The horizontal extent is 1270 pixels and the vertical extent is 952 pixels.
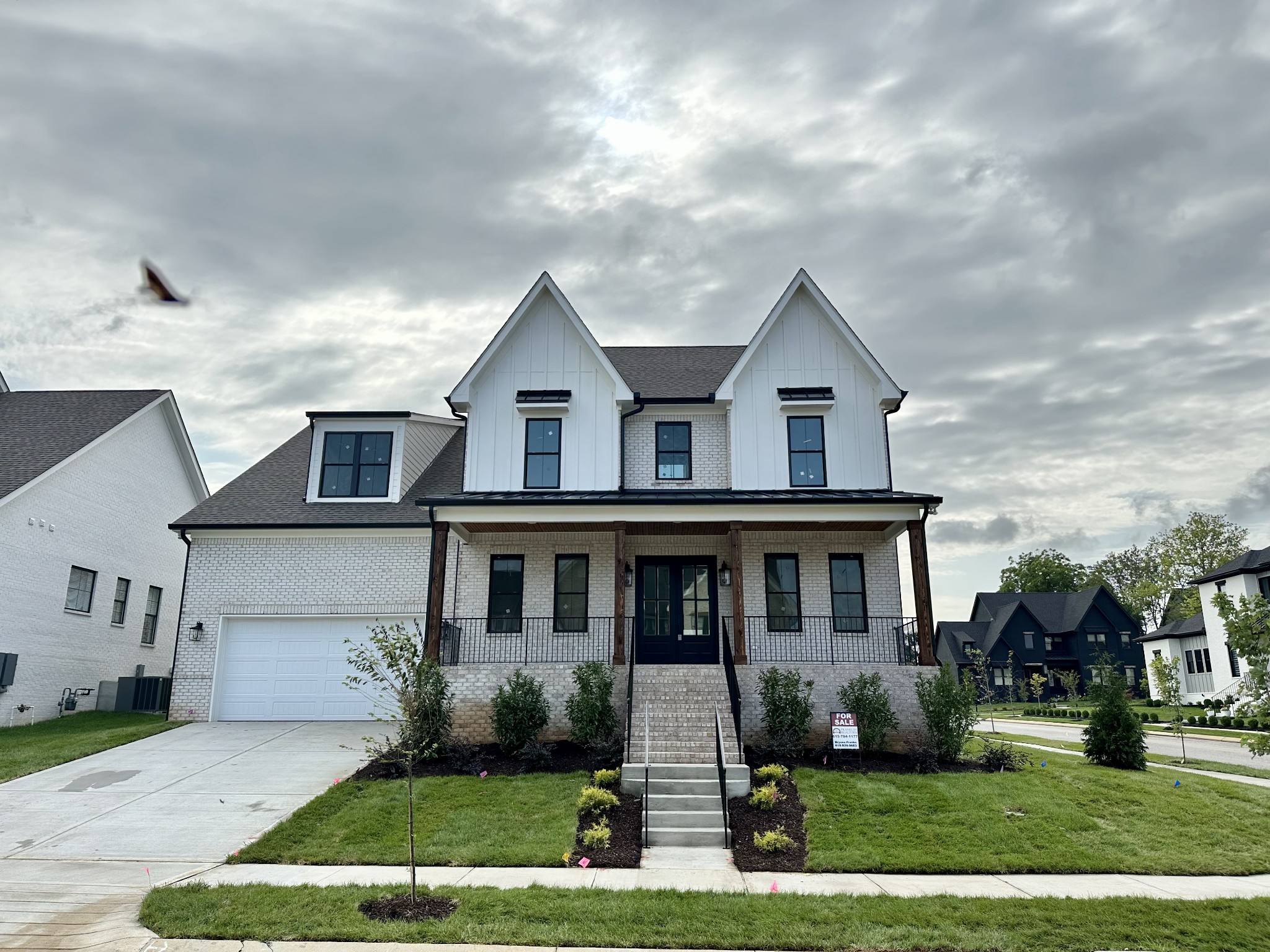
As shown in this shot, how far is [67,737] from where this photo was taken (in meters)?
17.1

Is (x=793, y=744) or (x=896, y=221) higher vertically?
(x=896, y=221)

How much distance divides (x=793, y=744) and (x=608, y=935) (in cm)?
769

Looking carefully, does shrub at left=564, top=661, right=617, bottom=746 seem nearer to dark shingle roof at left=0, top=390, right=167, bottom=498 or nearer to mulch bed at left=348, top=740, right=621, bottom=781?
mulch bed at left=348, top=740, right=621, bottom=781

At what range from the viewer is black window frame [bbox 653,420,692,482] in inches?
762

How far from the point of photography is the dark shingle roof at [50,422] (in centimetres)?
2014

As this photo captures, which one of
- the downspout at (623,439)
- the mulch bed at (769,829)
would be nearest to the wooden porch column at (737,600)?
the mulch bed at (769,829)

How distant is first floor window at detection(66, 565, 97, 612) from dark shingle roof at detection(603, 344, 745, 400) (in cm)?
1497

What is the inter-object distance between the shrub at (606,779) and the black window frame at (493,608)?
5.57 m

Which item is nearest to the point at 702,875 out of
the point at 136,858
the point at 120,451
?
the point at 136,858

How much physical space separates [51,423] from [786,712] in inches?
822

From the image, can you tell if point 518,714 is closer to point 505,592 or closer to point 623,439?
point 505,592

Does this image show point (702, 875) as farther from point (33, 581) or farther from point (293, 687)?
point (33, 581)

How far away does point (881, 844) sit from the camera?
34.3ft

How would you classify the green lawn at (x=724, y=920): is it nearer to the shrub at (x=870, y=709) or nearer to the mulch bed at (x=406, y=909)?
the mulch bed at (x=406, y=909)
